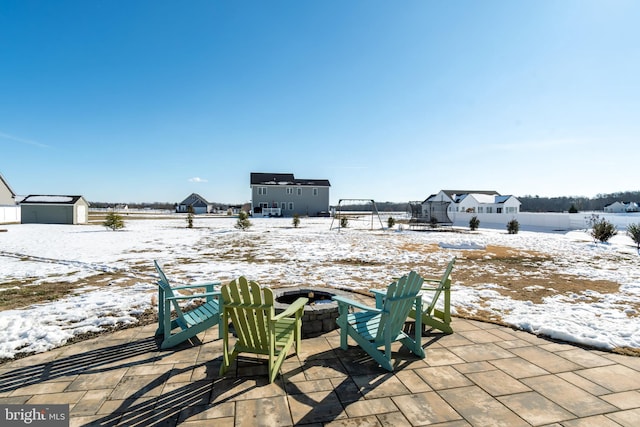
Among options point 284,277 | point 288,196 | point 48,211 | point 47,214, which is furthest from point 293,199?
point 284,277

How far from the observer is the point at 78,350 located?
369 centimetres

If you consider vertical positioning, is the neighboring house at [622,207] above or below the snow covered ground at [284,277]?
above

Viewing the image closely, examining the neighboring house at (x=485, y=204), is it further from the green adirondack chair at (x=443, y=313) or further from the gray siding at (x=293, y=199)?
the green adirondack chair at (x=443, y=313)

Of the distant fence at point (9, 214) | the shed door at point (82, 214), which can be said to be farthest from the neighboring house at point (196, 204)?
the shed door at point (82, 214)

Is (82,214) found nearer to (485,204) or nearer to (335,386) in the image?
(335,386)

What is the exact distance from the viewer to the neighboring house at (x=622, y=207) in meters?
62.9

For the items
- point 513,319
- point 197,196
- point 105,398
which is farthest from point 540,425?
point 197,196

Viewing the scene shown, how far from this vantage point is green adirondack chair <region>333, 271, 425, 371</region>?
3158 millimetres

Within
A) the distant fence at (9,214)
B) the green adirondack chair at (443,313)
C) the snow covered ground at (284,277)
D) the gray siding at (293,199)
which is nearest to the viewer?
the green adirondack chair at (443,313)

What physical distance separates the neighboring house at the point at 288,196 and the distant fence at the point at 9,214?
24996 millimetres

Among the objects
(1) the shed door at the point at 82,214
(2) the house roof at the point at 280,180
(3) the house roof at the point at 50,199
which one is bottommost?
(1) the shed door at the point at 82,214

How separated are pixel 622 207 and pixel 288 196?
245 ft

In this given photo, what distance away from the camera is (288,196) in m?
44.5

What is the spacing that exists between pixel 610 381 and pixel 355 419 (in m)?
2.58
